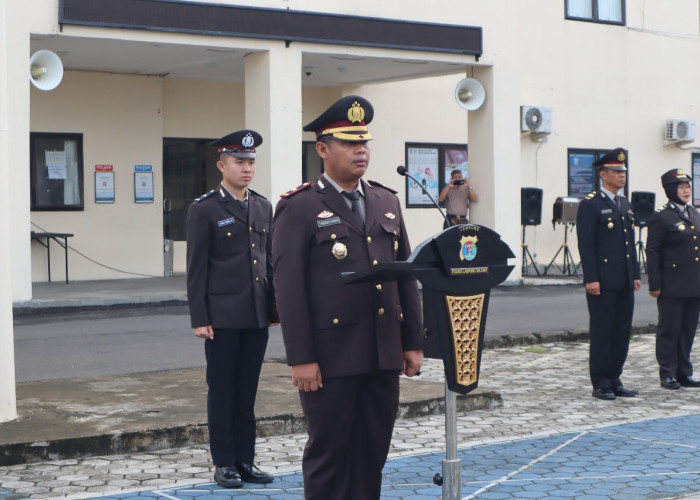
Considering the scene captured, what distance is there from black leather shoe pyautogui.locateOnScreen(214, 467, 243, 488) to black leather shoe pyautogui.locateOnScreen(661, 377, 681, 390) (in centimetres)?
478

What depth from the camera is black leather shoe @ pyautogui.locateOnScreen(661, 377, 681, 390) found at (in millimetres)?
9984

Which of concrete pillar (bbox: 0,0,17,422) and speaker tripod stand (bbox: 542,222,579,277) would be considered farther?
speaker tripod stand (bbox: 542,222,579,277)

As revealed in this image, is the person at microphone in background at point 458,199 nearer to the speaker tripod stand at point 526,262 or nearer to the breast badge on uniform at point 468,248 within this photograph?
the speaker tripod stand at point 526,262

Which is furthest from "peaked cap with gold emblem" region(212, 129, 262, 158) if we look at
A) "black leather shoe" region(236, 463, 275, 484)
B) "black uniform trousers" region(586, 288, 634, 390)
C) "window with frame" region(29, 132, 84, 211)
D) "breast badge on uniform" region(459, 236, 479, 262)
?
"window with frame" region(29, 132, 84, 211)

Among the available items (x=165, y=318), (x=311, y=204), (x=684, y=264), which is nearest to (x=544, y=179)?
(x=165, y=318)

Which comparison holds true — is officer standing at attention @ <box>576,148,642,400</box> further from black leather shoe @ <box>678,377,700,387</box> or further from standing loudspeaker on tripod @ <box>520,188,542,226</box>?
standing loudspeaker on tripod @ <box>520,188,542,226</box>

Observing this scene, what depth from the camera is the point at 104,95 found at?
2008 centimetres

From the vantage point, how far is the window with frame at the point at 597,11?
2442 centimetres

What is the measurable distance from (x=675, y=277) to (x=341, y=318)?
6.04 metres

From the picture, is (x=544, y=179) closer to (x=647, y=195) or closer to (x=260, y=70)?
(x=647, y=195)

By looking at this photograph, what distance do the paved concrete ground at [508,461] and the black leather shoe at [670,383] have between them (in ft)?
1.07

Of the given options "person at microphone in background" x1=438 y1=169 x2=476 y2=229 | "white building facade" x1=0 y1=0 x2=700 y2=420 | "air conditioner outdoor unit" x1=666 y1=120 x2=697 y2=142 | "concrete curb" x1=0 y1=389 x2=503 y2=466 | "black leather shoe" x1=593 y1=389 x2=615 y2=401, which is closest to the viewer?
"concrete curb" x1=0 y1=389 x2=503 y2=466

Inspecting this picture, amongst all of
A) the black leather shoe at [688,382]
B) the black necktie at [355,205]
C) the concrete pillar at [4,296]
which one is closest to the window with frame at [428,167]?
the black leather shoe at [688,382]

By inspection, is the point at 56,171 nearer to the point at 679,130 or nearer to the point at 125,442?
the point at 125,442
